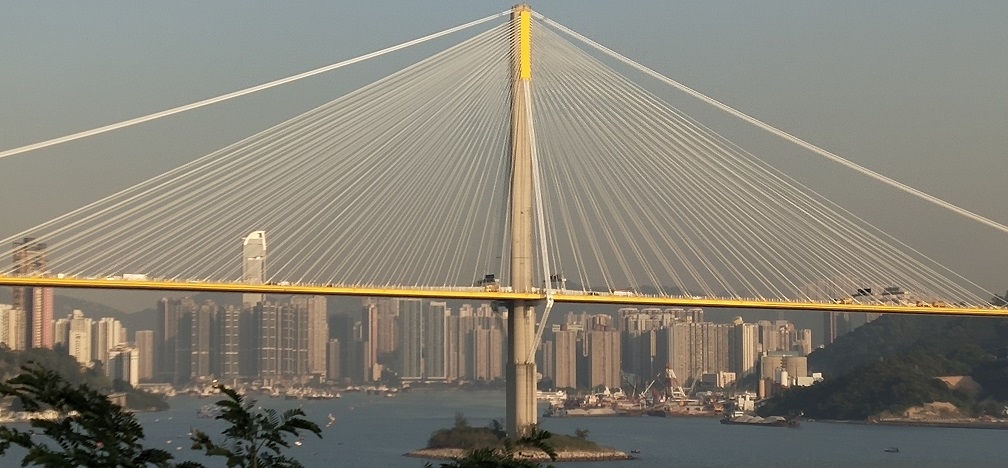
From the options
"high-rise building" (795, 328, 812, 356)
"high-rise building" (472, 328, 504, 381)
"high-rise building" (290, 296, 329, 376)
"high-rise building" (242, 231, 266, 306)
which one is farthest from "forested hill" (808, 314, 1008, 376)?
"high-rise building" (242, 231, 266, 306)

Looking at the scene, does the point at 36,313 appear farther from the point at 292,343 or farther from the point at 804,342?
the point at 804,342

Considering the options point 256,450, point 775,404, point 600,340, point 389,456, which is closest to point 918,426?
point 775,404

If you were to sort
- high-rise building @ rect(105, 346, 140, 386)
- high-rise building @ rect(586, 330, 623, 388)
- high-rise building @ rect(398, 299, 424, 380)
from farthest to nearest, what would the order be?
high-rise building @ rect(398, 299, 424, 380)
high-rise building @ rect(586, 330, 623, 388)
high-rise building @ rect(105, 346, 140, 386)

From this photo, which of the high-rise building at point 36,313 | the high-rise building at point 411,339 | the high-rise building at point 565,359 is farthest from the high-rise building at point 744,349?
the high-rise building at point 36,313

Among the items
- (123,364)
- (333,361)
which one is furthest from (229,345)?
(123,364)

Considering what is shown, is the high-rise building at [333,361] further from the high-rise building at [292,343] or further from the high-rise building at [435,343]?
the high-rise building at [435,343]

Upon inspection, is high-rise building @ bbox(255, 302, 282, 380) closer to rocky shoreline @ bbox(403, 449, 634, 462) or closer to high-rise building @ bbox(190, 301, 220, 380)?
high-rise building @ bbox(190, 301, 220, 380)

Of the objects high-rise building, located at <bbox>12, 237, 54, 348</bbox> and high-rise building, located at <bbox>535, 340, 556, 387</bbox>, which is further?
high-rise building, located at <bbox>535, 340, 556, 387</bbox>
